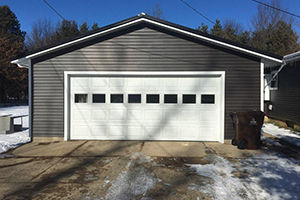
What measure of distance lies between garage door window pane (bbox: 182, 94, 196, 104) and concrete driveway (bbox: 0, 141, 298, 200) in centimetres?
140

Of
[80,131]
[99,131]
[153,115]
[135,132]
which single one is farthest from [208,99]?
[80,131]

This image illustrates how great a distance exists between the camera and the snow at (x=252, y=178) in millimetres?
3510

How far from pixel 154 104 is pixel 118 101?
4.16 ft

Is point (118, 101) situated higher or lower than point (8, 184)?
higher

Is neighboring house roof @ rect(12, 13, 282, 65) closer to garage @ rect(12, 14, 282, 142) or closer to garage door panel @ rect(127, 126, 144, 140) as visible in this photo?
garage @ rect(12, 14, 282, 142)

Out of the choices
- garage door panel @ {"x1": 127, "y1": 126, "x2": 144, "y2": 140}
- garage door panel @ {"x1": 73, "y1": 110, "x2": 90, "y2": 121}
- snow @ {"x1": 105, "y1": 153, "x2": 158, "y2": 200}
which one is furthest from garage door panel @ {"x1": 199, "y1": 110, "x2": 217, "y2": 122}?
garage door panel @ {"x1": 73, "y1": 110, "x2": 90, "y2": 121}

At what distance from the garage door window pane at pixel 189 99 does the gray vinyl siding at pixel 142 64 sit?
90 centimetres

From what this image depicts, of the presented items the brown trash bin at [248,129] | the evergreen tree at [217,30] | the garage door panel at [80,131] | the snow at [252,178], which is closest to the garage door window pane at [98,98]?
the garage door panel at [80,131]

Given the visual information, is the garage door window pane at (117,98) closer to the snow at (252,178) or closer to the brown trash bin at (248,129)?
the snow at (252,178)

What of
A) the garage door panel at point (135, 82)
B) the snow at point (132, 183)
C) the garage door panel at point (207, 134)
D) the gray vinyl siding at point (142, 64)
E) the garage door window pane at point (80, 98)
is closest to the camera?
the snow at point (132, 183)

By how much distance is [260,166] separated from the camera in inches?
188

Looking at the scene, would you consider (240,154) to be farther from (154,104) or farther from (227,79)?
(154,104)

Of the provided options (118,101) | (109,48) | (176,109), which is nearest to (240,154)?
(176,109)

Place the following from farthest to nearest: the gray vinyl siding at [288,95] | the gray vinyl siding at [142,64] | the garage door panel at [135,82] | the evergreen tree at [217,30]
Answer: the evergreen tree at [217,30] < the gray vinyl siding at [288,95] < the garage door panel at [135,82] < the gray vinyl siding at [142,64]
